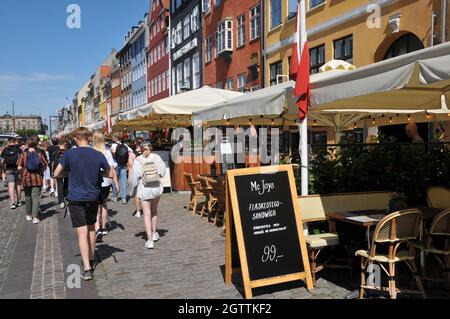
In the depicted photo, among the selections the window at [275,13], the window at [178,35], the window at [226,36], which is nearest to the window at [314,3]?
the window at [275,13]

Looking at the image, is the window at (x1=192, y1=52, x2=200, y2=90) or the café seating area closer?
the café seating area

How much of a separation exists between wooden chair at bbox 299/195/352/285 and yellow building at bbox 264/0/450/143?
22.9 feet

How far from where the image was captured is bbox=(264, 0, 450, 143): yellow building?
11117 mm

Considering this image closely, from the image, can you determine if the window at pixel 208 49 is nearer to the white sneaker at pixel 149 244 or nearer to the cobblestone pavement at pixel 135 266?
the cobblestone pavement at pixel 135 266

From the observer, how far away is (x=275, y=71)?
64.8 ft

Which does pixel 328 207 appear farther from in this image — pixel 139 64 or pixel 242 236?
pixel 139 64

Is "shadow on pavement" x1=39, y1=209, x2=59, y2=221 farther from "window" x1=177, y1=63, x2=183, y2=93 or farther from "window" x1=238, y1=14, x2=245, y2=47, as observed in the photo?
"window" x1=177, y1=63, x2=183, y2=93

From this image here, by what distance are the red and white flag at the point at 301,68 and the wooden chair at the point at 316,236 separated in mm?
1100

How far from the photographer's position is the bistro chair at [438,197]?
5660 millimetres

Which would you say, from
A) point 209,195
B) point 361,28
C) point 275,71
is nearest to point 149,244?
point 209,195

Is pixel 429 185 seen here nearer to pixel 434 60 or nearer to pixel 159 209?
pixel 434 60

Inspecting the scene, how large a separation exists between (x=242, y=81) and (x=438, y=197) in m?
18.0

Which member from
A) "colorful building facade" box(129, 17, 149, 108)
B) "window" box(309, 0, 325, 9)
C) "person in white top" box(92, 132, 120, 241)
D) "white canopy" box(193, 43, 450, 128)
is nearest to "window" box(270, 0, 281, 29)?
"window" box(309, 0, 325, 9)

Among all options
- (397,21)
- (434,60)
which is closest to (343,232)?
(434,60)
